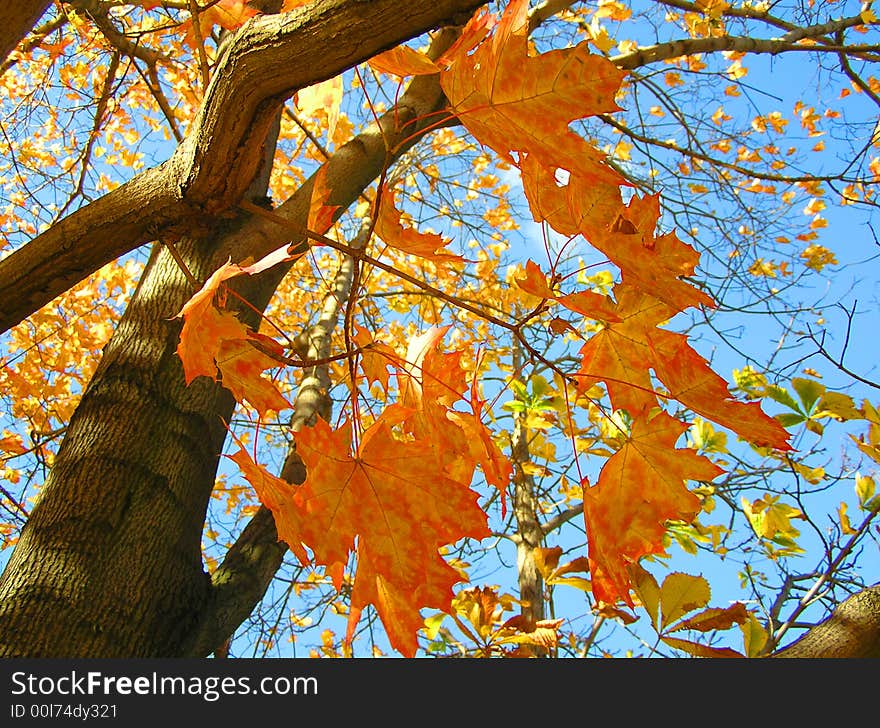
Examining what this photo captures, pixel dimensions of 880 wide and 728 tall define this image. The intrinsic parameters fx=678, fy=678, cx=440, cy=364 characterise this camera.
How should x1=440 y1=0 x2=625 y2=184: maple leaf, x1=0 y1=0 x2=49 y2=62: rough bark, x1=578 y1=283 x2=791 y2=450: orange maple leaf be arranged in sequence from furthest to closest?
1. x1=0 y1=0 x2=49 y2=62: rough bark
2. x1=578 y1=283 x2=791 y2=450: orange maple leaf
3. x1=440 y1=0 x2=625 y2=184: maple leaf

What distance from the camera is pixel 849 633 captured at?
29.8 inches

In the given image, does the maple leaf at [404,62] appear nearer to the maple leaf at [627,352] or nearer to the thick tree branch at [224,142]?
the thick tree branch at [224,142]

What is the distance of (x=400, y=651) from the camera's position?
697 millimetres

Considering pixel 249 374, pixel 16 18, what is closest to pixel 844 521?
pixel 249 374

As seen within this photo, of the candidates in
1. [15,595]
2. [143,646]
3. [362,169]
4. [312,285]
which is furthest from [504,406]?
[312,285]

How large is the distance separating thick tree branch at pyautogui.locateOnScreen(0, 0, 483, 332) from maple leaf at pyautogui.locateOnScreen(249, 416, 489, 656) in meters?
0.30

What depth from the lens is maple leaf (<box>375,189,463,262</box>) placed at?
73 cm

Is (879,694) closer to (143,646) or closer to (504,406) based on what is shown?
(143,646)

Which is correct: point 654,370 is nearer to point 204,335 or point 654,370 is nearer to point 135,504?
point 204,335

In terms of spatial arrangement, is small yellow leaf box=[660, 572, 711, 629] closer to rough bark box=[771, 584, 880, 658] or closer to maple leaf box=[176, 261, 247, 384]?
rough bark box=[771, 584, 880, 658]

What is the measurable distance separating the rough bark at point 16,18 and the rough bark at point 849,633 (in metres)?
1.12

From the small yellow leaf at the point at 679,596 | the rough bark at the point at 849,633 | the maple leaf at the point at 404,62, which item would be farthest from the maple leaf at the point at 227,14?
the rough bark at the point at 849,633

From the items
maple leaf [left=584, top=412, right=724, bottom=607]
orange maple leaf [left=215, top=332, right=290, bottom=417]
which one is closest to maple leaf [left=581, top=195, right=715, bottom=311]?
maple leaf [left=584, top=412, right=724, bottom=607]

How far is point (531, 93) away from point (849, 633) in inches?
26.8
